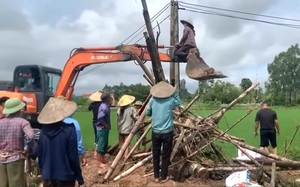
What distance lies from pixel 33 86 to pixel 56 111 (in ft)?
25.9

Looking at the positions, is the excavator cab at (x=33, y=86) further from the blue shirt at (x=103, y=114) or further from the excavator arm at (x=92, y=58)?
the blue shirt at (x=103, y=114)

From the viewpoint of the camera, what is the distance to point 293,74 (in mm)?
90125

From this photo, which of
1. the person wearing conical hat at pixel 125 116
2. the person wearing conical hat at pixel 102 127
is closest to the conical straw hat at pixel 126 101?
the person wearing conical hat at pixel 125 116

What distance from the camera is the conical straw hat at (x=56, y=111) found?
5337 millimetres

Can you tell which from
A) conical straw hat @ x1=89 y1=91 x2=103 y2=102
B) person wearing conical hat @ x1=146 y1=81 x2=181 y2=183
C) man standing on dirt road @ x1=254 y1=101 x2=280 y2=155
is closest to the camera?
person wearing conical hat @ x1=146 y1=81 x2=181 y2=183

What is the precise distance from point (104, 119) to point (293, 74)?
85.8 metres

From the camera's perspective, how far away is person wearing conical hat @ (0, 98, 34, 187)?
6.04m

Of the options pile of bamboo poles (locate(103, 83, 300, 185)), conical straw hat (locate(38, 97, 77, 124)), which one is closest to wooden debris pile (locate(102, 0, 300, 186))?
pile of bamboo poles (locate(103, 83, 300, 185))

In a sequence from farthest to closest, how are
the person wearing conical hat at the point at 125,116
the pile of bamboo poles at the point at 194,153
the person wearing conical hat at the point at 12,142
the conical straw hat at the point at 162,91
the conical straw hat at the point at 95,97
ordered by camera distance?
the conical straw hat at the point at 95,97 → the person wearing conical hat at the point at 125,116 → the pile of bamboo poles at the point at 194,153 → the conical straw hat at the point at 162,91 → the person wearing conical hat at the point at 12,142

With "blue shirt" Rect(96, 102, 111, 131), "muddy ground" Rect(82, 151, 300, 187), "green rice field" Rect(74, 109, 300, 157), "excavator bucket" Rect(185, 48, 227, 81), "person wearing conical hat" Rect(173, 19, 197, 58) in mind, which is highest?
"person wearing conical hat" Rect(173, 19, 197, 58)

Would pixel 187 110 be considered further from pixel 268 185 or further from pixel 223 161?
pixel 268 185

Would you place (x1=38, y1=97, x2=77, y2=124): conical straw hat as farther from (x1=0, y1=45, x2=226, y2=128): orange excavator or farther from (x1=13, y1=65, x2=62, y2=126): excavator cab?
(x1=13, y1=65, x2=62, y2=126): excavator cab

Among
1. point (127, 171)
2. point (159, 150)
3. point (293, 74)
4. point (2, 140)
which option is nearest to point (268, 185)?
point (159, 150)

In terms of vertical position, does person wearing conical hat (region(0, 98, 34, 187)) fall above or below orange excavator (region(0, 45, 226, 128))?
below
